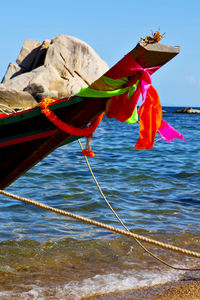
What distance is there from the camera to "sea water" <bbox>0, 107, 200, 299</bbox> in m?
3.36

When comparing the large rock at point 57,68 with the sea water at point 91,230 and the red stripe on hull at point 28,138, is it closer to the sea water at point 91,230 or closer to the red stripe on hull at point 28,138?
the sea water at point 91,230

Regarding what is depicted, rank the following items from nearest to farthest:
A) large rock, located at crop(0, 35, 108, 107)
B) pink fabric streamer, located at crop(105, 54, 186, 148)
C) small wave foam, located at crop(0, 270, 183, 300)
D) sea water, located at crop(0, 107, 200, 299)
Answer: pink fabric streamer, located at crop(105, 54, 186, 148) → small wave foam, located at crop(0, 270, 183, 300) → sea water, located at crop(0, 107, 200, 299) → large rock, located at crop(0, 35, 108, 107)

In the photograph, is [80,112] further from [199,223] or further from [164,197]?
[164,197]

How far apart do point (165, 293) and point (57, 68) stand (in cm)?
2898

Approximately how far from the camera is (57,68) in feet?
101

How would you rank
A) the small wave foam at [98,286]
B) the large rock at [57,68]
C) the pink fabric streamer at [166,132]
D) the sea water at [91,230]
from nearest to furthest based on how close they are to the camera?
the pink fabric streamer at [166,132], the small wave foam at [98,286], the sea water at [91,230], the large rock at [57,68]

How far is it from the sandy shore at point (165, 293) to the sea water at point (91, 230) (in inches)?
3.7

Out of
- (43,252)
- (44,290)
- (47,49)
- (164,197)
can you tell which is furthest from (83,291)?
(47,49)

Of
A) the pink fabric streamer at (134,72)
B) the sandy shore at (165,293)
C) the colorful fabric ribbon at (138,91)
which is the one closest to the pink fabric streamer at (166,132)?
the colorful fabric ribbon at (138,91)

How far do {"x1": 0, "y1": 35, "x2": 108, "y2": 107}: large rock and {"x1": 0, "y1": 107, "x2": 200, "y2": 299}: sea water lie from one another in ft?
64.1

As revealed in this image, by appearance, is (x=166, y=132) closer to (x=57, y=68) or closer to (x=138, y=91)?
(x=138, y=91)

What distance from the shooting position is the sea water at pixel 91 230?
3357mm

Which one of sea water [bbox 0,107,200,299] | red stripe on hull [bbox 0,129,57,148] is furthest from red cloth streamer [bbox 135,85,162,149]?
sea water [bbox 0,107,200,299]

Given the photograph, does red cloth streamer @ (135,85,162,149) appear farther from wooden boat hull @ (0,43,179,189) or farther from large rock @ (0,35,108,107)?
large rock @ (0,35,108,107)
